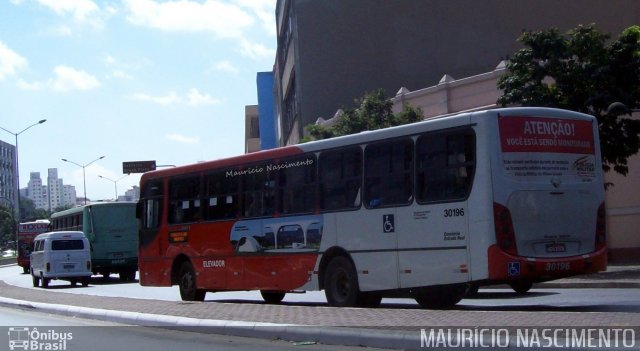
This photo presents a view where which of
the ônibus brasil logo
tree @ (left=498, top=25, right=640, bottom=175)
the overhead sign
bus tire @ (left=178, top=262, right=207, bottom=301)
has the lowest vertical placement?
the ônibus brasil logo

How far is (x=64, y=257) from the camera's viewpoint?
108ft

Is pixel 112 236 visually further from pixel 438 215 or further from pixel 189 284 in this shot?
pixel 438 215

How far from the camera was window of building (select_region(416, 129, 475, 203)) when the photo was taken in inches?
517

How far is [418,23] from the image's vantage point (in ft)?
154

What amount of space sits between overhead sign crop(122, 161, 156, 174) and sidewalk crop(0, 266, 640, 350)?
53377 millimetres

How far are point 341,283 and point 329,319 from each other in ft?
10.5

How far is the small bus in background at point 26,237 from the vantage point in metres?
52.6

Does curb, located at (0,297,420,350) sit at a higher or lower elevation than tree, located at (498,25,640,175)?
lower

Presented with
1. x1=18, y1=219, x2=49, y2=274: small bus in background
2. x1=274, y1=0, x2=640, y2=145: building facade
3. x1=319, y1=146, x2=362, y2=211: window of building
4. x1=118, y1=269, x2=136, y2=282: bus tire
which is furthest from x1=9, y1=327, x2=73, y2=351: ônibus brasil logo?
x1=18, y1=219, x2=49, y2=274: small bus in background

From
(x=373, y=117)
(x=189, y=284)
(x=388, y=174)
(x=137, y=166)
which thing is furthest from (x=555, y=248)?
(x=137, y=166)

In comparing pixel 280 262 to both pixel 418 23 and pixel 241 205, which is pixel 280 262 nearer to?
pixel 241 205

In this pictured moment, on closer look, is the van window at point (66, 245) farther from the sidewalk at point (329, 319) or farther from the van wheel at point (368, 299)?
the van wheel at point (368, 299)

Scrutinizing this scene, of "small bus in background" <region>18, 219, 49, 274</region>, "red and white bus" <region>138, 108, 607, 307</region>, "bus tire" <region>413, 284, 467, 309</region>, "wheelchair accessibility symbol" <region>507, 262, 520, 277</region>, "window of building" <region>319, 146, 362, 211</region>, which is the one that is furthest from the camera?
"small bus in background" <region>18, 219, 49, 274</region>

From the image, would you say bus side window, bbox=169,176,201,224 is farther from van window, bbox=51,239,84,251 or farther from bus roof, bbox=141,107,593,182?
van window, bbox=51,239,84,251
